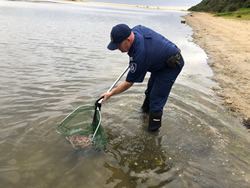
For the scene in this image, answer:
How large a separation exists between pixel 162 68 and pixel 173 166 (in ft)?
5.52

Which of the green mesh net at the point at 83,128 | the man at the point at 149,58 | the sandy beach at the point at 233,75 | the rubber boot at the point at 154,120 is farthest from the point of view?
the sandy beach at the point at 233,75

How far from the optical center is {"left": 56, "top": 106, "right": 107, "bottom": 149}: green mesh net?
11.8ft

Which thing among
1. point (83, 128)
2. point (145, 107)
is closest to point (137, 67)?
point (83, 128)

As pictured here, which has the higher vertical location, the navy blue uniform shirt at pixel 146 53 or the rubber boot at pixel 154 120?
the navy blue uniform shirt at pixel 146 53

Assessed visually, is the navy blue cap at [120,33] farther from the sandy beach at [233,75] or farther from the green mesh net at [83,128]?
the sandy beach at [233,75]

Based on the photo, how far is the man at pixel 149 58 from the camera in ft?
10.4

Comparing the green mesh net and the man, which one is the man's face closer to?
the man

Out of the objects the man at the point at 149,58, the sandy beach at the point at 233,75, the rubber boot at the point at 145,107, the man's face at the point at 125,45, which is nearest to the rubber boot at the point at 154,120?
the man at the point at 149,58

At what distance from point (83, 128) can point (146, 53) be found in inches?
70.5

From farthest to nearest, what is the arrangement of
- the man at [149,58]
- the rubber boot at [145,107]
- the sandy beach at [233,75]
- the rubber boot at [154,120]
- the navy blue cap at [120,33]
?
the sandy beach at [233,75] < the rubber boot at [145,107] < the rubber boot at [154,120] < the man at [149,58] < the navy blue cap at [120,33]

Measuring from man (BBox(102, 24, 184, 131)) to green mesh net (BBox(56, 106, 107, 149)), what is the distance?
52 centimetres

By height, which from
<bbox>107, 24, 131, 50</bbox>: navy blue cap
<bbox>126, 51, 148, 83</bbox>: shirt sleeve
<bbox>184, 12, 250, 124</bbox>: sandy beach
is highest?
<bbox>107, 24, 131, 50</bbox>: navy blue cap

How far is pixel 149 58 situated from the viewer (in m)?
3.37

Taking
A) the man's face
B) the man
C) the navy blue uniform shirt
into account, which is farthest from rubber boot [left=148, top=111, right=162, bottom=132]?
the man's face
